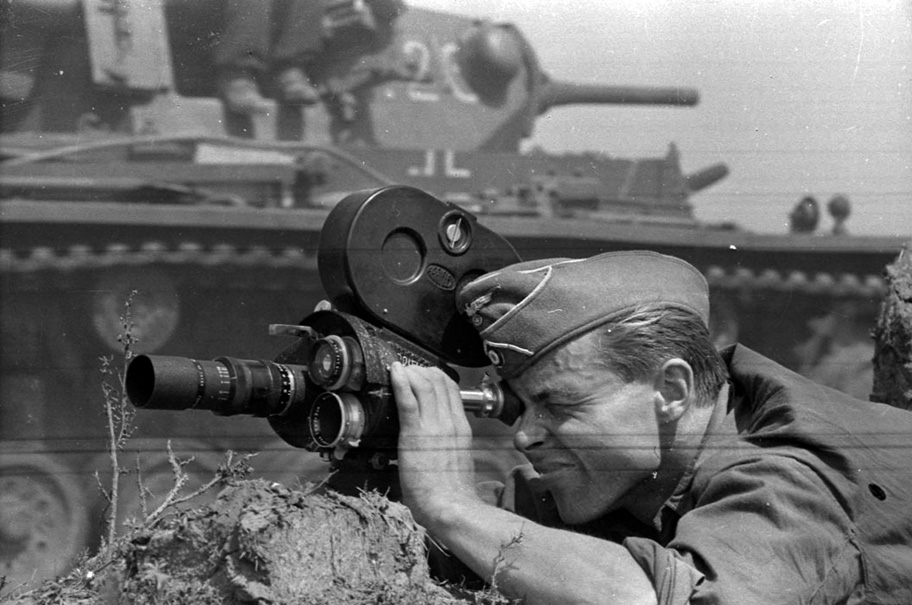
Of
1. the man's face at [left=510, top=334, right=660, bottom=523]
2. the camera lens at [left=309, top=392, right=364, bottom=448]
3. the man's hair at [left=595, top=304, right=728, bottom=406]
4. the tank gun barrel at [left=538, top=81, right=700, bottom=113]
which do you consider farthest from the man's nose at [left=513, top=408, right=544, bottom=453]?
the tank gun barrel at [left=538, top=81, right=700, bottom=113]

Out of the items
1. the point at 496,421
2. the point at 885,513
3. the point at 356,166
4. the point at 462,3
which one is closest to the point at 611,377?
the point at 496,421

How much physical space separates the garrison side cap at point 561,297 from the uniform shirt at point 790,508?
0.80 ft

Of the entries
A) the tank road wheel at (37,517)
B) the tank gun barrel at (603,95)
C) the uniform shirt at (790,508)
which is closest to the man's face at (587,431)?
the uniform shirt at (790,508)

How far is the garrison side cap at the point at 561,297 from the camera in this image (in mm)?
2158

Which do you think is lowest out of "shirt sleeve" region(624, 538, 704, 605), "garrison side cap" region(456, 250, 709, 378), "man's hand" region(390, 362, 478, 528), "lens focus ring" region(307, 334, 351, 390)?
"shirt sleeve" region(624, 538, 704, 605)

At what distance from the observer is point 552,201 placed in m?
2.70

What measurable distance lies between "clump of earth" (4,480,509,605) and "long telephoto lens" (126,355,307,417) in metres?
0.22

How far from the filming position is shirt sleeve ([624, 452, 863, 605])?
180 centimetres

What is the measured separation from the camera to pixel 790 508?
6.14ft

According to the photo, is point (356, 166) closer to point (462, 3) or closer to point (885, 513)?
point (462, 3)

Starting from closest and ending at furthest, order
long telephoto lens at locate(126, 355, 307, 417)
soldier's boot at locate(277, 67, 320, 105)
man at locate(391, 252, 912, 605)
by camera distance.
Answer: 1. man at locate(391, 252, 912, 605)
2. long telephoto lens at locate(126, 355, 307, 417)
3. soldier's boot at locate(277, 67, 320, 105)

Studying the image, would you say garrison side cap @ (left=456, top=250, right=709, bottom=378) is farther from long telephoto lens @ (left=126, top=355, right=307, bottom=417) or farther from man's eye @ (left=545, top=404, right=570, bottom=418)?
long telephoto lens @ (left=126, top=355, right=307, bottom=417)

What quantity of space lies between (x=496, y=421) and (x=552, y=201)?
2.02ft

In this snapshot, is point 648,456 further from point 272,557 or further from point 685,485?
point 272,557
